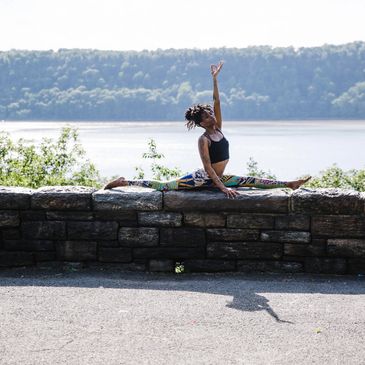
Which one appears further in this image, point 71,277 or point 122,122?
point 122,122

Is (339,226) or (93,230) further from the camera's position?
(93,230)

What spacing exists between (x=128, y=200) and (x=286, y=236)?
4.98 feet

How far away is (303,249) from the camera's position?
6340 millimetres

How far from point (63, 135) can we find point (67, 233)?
6.19m

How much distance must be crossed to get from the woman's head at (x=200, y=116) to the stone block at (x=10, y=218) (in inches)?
74.4

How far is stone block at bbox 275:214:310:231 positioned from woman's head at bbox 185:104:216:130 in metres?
1.13

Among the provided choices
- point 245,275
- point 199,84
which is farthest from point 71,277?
point 199,84

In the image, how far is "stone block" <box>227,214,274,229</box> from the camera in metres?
6.36

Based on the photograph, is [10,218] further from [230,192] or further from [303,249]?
[303,249]

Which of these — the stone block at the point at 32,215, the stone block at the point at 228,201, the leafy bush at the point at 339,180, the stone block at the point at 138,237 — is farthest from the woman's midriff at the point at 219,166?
the leafy bush at the point at 339,180

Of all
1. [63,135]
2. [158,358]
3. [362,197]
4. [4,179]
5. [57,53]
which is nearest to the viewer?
[158,358]

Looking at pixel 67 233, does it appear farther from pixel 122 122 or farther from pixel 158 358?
pixel 122 122

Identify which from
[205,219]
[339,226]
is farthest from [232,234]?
[339,226]

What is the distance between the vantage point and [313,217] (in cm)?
628
